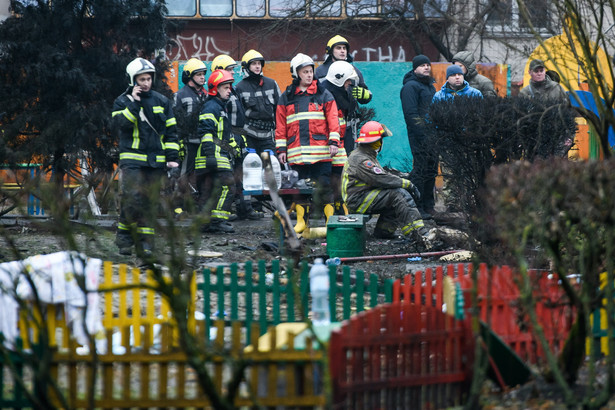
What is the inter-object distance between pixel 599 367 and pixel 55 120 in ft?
30.8

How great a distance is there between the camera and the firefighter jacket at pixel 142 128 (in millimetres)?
9852

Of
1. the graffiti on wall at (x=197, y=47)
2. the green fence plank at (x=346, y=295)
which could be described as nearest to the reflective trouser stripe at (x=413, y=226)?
the green fence plank at (x=346, y=295)

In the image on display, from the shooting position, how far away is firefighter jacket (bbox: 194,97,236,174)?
12.0m

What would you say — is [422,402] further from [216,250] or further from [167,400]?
[216,250]

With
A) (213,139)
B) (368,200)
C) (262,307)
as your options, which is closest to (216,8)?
(213,139)

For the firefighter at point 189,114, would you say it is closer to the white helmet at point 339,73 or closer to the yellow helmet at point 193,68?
the yellow helmet at point 193,68

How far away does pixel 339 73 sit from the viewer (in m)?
12.6

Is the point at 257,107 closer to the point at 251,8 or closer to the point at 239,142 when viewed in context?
the point at 239,142

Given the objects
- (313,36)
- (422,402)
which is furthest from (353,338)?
(313,36)

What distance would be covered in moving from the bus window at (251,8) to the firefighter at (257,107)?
8028 mm

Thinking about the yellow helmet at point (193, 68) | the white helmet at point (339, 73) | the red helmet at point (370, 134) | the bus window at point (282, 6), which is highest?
the bus window at point (282, 6)

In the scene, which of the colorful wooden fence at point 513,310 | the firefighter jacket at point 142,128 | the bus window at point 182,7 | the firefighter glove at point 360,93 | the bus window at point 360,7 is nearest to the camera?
the colorful wooden fence at point 513,310

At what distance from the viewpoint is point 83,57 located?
1364cm

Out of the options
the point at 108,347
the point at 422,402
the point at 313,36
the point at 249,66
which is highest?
the point at 313,36
